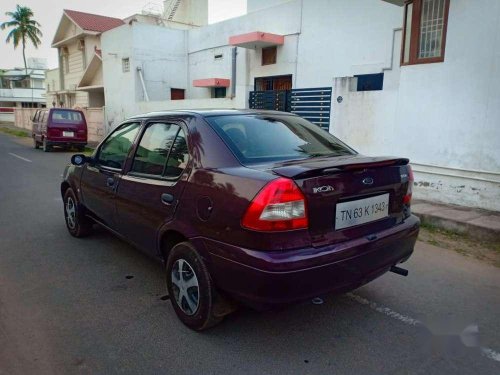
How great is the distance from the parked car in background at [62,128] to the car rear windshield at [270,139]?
50.6 feet

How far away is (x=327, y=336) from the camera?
3.08m

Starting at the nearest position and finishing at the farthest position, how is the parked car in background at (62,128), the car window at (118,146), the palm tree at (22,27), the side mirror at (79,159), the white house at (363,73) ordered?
1. the car window at (118,146)
2. the side mirror at (79,159)
3. the white house at (363,73)
4. the parked car in background at (62,128)
5. the palm tree at (22,27)

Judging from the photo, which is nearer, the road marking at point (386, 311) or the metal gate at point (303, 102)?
the road marking at point (386, 311)

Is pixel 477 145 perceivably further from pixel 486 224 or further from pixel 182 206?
pixel 182 206

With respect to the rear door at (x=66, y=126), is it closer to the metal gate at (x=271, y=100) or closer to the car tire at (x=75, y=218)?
the metal gate at (x=271, y=100)

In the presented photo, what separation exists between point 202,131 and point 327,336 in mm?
1824

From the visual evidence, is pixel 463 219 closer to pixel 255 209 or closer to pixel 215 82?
pixel 255 209

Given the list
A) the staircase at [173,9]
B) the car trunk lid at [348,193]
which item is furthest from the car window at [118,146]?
the staircase at [173,9]

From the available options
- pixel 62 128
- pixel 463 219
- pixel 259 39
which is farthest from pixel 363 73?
pixel 62 128

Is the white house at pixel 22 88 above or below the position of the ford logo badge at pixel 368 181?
above

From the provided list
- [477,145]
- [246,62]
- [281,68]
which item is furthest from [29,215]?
[246,62]

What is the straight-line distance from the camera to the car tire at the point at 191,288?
2918 mm

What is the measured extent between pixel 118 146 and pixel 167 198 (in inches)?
54.3

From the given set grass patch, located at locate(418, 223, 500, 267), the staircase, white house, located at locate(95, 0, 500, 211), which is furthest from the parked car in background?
grass patch, located at locate(418, 223, 500, 267)
